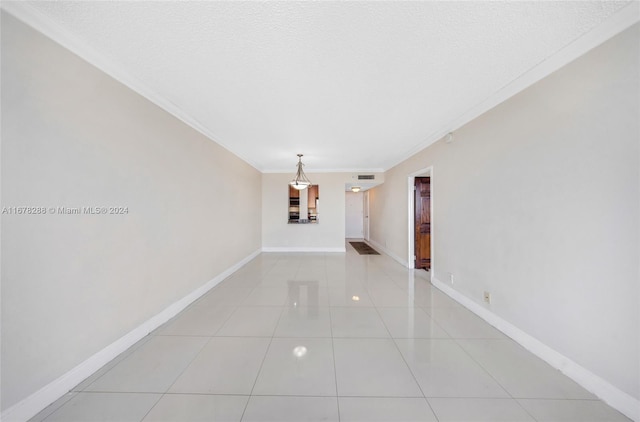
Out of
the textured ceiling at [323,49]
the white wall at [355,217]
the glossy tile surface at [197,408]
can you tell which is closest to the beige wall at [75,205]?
the textured ceiling at [323,49]

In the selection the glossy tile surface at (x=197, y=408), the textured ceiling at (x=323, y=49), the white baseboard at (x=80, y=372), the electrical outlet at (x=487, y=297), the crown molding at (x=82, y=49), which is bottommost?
the glossy tile surface at (x=197, y=408)

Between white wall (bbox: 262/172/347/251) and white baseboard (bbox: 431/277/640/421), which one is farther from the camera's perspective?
white wall (bbox: 262/172/347/251)

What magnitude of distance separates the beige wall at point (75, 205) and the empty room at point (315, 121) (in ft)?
0.04

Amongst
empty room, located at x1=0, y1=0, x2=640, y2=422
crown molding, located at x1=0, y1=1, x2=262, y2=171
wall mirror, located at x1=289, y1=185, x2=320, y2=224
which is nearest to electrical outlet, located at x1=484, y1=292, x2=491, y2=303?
empty room, located at x1=0, y1=0, x2=640, y2=422

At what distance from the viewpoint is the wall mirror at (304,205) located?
6.84m

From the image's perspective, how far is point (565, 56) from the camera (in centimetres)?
176

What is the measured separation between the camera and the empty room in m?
1.41

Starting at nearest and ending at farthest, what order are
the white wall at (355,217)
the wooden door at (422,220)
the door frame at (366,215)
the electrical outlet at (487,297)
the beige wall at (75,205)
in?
the beige wall at (75,205) → the electrical outlet at (487,297) → the wooden door at (422,220) → the door frame at (366,215) → the white wall at (355,217)

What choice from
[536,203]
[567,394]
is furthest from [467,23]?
[567,394]

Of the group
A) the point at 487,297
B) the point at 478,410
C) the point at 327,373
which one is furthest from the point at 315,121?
the point at 478,410

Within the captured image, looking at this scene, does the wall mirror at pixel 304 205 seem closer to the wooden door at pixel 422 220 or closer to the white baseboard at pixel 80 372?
the wooden door at pixel 422 220

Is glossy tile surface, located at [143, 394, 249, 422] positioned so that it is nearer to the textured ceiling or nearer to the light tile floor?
the light tile floor

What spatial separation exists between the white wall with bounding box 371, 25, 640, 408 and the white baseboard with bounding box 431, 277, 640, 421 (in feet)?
0.12

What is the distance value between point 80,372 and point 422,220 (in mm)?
5287
